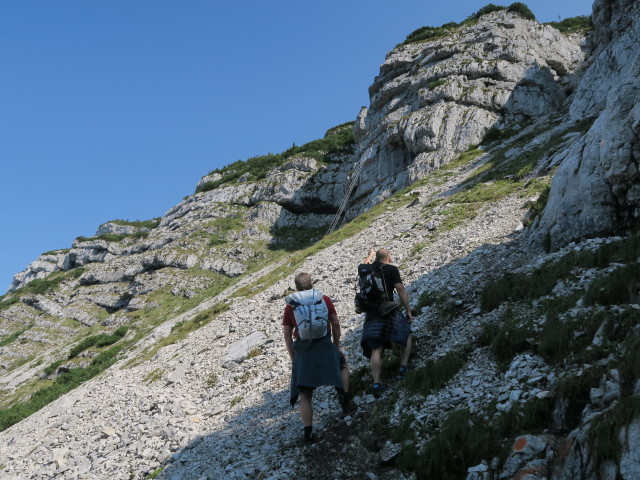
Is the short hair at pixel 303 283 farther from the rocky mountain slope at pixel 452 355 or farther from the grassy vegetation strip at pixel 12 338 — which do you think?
the grassy vegetation strip at pixel 12 338

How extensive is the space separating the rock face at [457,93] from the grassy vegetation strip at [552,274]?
29.0 metres

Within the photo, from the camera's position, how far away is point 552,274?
349 inches

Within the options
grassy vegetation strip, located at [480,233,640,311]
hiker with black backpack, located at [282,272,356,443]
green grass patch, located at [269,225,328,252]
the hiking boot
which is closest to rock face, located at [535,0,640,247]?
grassy vegetation strip, located at [480,233,640,311]

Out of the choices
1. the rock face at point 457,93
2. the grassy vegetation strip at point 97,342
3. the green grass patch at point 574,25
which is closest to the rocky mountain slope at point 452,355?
the grassy vegetation strip at point 97,342

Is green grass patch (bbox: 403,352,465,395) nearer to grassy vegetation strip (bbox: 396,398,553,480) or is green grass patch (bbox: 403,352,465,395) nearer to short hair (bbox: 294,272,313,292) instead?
grassy vegetation strip (bbox: 396,398,553,480)

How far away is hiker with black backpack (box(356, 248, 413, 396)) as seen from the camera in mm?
7836

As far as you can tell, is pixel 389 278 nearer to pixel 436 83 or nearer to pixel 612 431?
pixel 612 431

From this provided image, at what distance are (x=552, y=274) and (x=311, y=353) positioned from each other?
5.54 meters

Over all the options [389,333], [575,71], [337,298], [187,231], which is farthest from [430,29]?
[389,333]

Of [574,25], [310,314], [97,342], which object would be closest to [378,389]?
[310,314]

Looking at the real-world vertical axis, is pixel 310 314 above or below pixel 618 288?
above

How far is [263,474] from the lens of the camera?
6535mm

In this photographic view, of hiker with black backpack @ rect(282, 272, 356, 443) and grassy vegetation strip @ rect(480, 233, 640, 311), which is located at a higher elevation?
hiker with black backpack @ rect(282, 272, 356, 443)

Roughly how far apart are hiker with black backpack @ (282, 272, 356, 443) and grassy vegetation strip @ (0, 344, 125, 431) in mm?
20167
